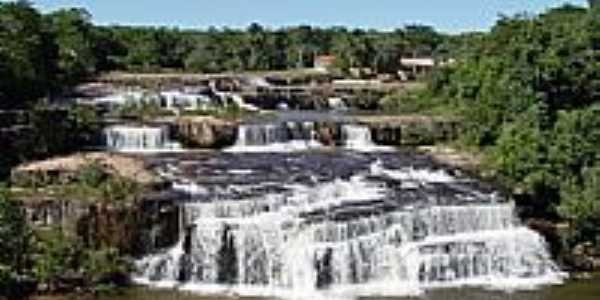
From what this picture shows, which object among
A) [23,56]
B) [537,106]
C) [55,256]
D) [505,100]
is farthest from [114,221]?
[23,56]

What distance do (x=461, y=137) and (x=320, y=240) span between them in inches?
529

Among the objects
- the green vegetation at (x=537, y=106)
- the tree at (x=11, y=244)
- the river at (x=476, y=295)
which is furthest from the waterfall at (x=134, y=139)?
the river at (x=476, y=295)

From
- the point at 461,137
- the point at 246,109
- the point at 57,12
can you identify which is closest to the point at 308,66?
the point at 57,12

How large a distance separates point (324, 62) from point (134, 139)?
3690cm

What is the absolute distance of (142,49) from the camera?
2862 inches

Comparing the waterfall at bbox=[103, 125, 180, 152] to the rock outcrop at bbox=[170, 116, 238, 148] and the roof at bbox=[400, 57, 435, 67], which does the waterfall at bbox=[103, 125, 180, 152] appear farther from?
the roof at bbox=[400, 57, 435, 67]

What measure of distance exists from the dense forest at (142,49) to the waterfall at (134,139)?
3788mm

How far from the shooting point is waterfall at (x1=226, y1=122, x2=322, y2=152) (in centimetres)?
4238

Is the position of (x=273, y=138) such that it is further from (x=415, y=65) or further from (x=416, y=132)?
(x=415, y=65)

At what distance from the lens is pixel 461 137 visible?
43.0 metres

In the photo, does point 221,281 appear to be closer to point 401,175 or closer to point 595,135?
point 401,175

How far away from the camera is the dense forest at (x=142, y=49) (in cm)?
4622

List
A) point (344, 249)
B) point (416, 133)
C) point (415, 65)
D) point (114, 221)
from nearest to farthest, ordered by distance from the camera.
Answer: point (344, 249) → point (114, 221) → point (416, 133) → point (415, 65)

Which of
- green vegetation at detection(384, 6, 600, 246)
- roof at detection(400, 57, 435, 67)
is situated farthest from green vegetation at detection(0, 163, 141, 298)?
roof at detection(400, 57, 435, 67)
